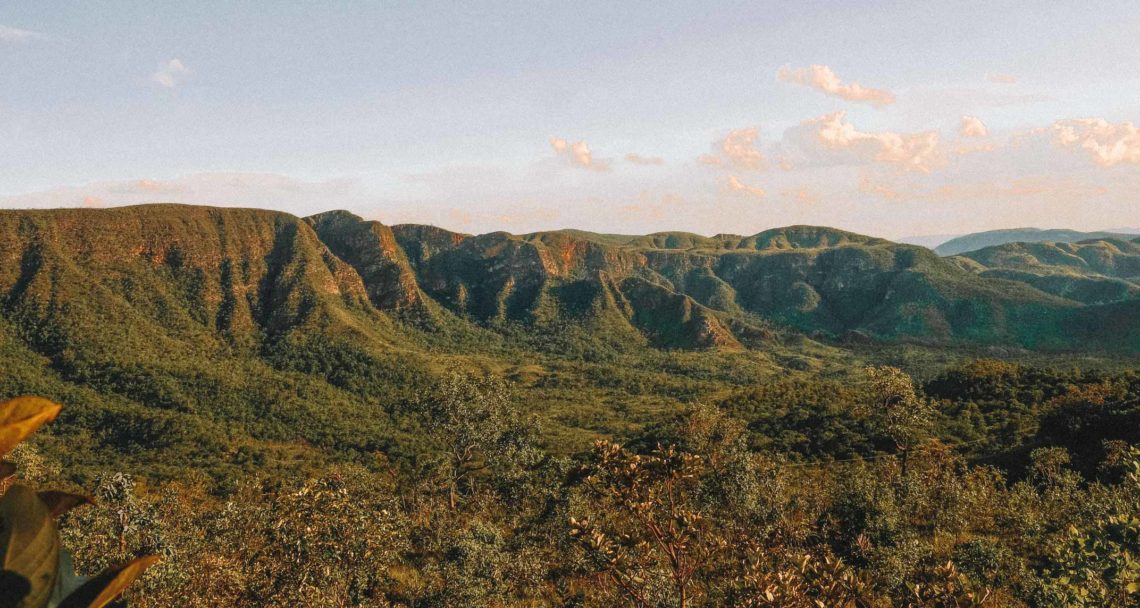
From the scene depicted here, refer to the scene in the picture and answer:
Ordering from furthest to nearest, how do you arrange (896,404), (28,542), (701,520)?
1. (896,404)
2. (701,520)
3. (28,542)

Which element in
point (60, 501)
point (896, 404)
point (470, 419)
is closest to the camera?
point (60, 501)

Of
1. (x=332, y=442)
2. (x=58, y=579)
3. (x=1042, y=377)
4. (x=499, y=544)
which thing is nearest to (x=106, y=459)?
(x=332, y=442)

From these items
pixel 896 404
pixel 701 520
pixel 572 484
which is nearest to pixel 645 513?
pixel 701 520

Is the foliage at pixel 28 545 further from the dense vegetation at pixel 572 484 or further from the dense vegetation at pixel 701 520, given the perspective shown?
the dense vegetation at pixel 572 484

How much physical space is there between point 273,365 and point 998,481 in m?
196

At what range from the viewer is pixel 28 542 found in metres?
2.67

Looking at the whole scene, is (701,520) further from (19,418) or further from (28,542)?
(19,418)

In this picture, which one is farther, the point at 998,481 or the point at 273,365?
the point at 273,365

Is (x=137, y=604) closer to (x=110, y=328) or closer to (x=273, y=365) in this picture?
(x=273, y=365)

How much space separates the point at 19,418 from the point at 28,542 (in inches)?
23.1

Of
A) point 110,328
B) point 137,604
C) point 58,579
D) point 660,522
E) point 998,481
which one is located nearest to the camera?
point 58,579

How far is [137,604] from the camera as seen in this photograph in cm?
2517

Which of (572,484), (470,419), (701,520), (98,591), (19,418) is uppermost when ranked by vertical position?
(19,418)

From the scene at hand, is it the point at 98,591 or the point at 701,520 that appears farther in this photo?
the point at 701,520
